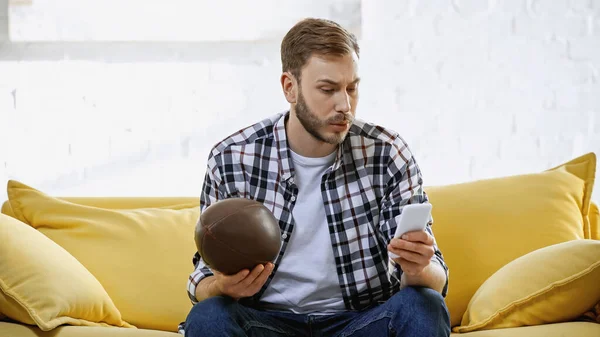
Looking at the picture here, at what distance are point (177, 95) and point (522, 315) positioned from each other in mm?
1814

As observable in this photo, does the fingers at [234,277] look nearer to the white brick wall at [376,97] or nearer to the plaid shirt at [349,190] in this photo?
the plaid shirt at [349,190]

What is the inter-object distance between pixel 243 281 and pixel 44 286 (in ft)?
2.21

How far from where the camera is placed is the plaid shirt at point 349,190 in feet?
7.18

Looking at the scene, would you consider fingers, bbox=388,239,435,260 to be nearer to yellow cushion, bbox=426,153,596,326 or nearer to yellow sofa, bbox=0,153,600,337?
yellow sofa, bbox=0,153,600,337

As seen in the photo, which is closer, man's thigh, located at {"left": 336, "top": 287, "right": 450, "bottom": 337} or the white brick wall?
man's thigh, located at {"left": 336, "top": 287, "right": 450, "bottom": 337}

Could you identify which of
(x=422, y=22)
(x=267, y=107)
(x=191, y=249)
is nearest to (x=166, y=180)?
(x=267, y=107)

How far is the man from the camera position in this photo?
2.17 meters

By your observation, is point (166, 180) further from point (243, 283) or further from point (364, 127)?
point (243, 283)

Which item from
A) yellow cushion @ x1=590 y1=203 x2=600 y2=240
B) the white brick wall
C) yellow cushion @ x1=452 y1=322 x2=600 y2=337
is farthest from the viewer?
the white brick wall

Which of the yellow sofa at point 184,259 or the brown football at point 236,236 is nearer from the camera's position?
the brown football at point 236,236

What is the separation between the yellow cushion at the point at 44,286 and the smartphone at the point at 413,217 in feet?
3.26

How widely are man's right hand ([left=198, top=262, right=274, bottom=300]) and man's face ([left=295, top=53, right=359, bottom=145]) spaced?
1.60 ft

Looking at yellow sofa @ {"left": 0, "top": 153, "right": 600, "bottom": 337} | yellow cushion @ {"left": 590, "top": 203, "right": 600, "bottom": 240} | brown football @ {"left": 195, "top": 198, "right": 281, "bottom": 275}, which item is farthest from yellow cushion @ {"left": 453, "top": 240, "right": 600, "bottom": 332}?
brown football @ {"left": 195, "top": 198, "right": 281, "bottom": 275}

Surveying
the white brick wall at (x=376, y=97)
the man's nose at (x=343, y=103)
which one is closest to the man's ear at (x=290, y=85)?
the man's nose at (x=343, y=103)
